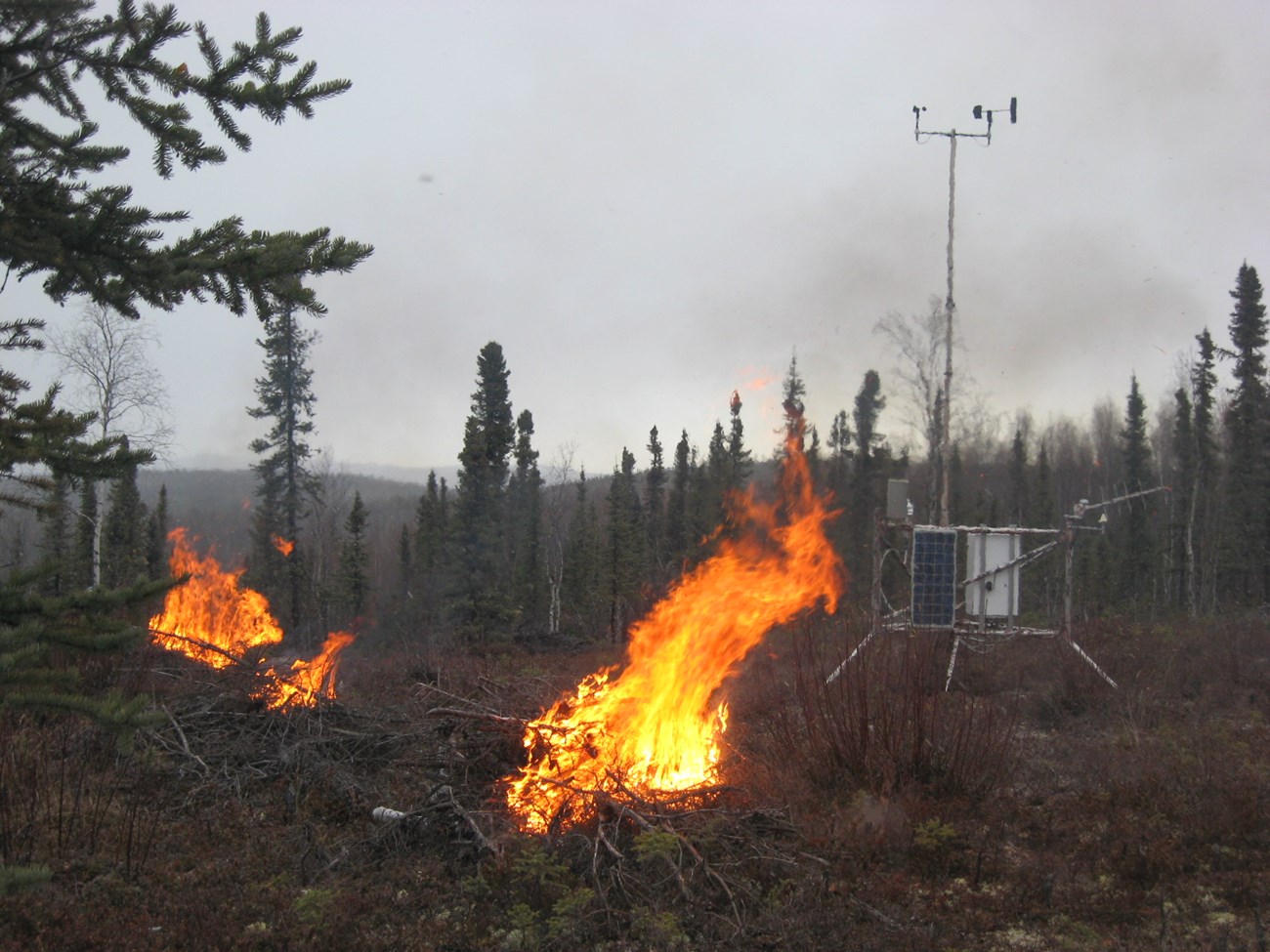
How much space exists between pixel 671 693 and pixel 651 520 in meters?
44.7

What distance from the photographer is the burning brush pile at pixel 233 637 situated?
1104 centimetres

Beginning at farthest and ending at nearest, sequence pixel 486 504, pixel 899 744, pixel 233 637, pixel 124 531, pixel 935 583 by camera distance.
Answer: pixel 124 531
pixel 486 504
pixel 233 637
pixel 935 583
pixel 899 744

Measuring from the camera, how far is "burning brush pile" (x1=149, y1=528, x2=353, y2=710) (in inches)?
434

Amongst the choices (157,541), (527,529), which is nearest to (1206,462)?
(527,529)

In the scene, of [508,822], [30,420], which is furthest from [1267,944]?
[30,420]

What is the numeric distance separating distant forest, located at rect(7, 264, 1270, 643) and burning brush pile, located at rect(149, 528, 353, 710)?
445cm

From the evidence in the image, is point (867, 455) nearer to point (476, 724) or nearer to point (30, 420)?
point (476, 724)

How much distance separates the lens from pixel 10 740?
8156mm

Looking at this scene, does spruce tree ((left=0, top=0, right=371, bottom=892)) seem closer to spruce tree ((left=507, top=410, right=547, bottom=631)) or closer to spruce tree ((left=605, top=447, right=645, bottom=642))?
spruce tree ((left=605, top=447, right=645, bottom=642))

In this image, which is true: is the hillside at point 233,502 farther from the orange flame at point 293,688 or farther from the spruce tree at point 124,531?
the orange flame at point 293,688

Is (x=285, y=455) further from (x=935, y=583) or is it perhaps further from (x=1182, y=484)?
(x=1182, y=484)

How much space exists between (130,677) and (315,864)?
5.15m

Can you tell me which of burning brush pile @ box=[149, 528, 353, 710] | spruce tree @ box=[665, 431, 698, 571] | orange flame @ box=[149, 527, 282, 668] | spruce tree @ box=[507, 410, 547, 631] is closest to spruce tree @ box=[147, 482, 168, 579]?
burning brush pile @ box=[149, 528, 353, 710]

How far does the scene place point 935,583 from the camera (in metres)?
14.0
